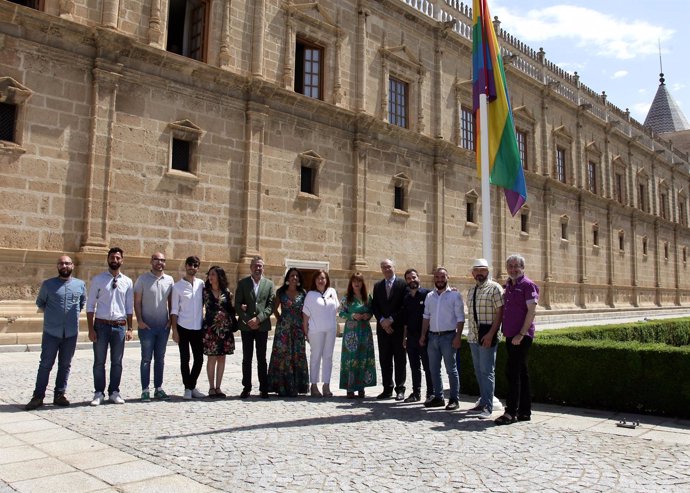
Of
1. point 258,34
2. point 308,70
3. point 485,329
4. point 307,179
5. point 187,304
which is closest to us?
point 485,329

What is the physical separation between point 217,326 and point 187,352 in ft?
1.65

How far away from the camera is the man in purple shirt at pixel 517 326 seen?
626 centimetres

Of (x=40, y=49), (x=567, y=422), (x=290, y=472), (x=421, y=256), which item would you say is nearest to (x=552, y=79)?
(x=421, y=256)

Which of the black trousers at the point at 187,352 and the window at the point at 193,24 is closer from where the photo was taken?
the black trousers at the point at 187,352

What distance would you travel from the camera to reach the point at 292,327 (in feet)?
26.0

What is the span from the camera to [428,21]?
21.7 m

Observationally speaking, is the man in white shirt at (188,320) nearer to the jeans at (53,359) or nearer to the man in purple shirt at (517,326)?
the jeans at (53,359)

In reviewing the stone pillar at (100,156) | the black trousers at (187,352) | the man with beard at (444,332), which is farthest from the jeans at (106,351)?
the stone pillar at (100,156)

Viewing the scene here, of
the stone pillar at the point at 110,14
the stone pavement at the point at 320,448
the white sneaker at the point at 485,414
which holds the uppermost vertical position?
the stone pillar at the point at 110,14

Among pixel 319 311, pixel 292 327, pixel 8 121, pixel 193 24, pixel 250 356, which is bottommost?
pixel 250 356

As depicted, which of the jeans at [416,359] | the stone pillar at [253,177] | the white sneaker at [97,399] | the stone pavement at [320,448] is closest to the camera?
the stone pavement at [320,448]

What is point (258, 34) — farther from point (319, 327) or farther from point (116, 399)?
point (116, 399)

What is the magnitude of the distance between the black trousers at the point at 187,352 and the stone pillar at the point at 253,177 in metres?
7.74

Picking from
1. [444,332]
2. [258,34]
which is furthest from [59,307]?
[258,34]
